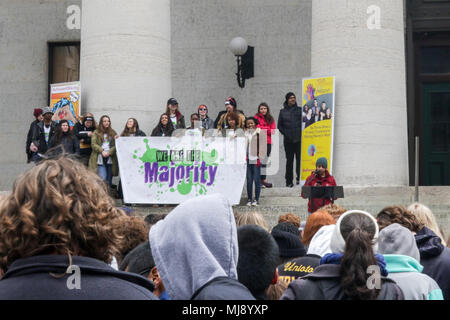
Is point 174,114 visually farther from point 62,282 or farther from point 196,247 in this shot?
point 62,282

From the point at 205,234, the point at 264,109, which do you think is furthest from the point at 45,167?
the point at 264,109

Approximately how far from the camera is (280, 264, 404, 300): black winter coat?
355 centimetres

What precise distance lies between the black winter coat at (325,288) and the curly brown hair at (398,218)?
168cm

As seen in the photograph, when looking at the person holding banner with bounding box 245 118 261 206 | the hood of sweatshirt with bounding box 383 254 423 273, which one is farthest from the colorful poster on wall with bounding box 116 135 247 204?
the hood of sweatshirt with bounding box 383 254 423 273

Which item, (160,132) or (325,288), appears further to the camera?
(160,132)

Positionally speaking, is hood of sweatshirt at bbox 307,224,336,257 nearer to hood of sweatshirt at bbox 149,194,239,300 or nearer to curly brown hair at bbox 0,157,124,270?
hood of sweatshirt at bbox 149,194,239,300

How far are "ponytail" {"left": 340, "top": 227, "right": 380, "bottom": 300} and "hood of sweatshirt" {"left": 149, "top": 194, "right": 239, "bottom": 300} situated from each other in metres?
0.90

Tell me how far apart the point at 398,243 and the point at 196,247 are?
2135 mm

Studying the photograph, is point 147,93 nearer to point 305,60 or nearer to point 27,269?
point 305,60

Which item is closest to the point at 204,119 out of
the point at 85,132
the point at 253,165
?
the point at 253,165

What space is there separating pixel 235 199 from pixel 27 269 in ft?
38.4

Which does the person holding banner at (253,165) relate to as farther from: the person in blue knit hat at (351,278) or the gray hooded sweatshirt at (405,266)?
the person in blue knit hat at (351,278)

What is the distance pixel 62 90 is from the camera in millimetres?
17000

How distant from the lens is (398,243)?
4.54 metres
